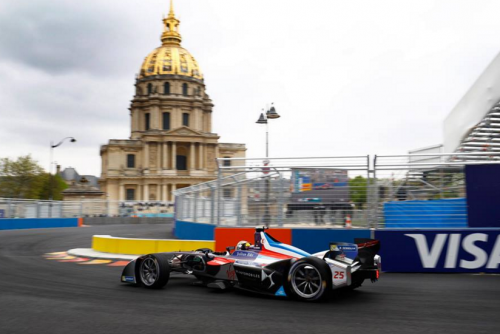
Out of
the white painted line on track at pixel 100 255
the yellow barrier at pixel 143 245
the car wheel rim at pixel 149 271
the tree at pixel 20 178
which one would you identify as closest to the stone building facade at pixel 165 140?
the tree at pixel 20 178

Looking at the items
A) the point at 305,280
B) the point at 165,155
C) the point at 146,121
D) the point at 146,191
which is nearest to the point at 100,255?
the point at 305,280

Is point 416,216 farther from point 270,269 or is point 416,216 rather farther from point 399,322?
point 399,322

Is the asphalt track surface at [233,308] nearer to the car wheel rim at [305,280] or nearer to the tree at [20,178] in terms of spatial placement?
the car wheel rim at [305,280]

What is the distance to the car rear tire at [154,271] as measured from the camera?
7.99 meters

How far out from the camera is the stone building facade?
320ft

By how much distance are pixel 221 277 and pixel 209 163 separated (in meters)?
92.5

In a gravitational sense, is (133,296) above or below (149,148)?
below

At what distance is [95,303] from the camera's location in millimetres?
6918

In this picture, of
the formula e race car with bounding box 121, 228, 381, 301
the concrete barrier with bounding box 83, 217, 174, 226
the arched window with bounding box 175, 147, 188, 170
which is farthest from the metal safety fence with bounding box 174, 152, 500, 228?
the arched window with bounding box 175, 147, 188, 170

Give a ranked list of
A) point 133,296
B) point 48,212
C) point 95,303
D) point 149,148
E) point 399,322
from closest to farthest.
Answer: point 399,322, point 95,303, point 133,296, point 48,212, point 149,148

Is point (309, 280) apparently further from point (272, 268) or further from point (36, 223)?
point (36, 223)

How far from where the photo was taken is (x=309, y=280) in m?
7.06

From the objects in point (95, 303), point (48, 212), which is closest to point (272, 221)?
point (95, 303)

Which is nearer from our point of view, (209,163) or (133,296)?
(133,296)
